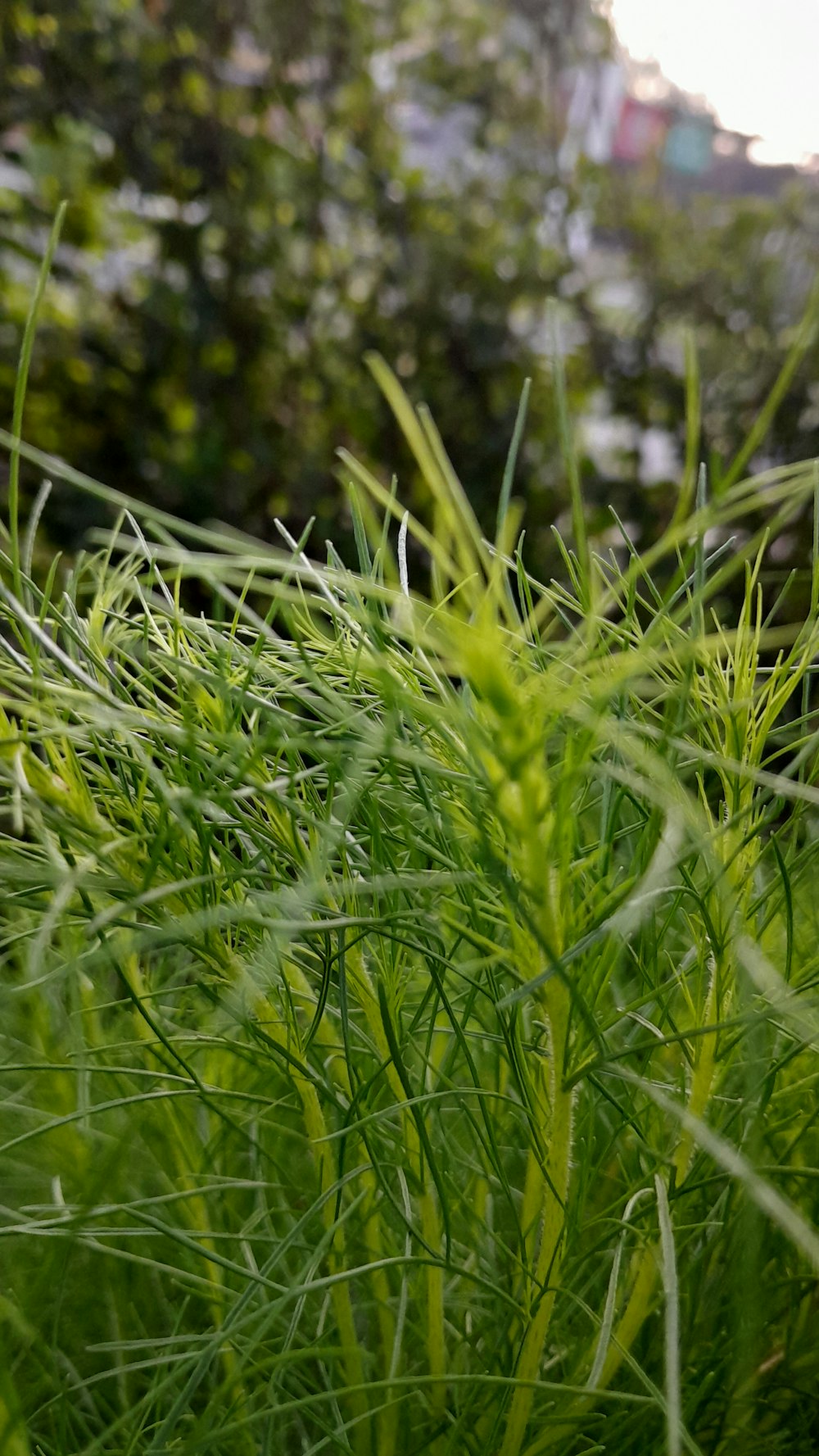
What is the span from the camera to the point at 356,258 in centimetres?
153

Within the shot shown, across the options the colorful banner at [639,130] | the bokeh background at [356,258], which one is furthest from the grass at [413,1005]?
the colorful banner at [639,130]

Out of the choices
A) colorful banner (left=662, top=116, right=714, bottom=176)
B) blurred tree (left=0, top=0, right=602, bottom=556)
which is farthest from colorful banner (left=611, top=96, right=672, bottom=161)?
blurred tree (left=0, top=0, right=602, bottom=556)

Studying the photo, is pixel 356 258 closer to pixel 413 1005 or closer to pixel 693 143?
pixel 693 143

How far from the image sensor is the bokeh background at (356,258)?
140cm

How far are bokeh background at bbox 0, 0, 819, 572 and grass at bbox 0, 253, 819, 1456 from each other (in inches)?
44.3

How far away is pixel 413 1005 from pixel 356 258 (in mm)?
1400

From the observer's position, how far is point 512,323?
160 centimetres

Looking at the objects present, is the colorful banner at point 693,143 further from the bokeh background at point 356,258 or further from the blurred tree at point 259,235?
the blurred tree at point 259,235

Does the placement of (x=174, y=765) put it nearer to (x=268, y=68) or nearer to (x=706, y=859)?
(x=706, y=859)

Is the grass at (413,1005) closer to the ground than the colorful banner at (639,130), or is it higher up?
closer to the ground

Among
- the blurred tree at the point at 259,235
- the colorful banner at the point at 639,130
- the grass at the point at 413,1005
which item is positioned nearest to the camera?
the grass at the point at 413,1005

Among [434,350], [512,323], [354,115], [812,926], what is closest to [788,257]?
[512,323]

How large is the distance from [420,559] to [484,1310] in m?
1.22

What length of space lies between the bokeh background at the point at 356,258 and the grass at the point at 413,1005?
1.13m
